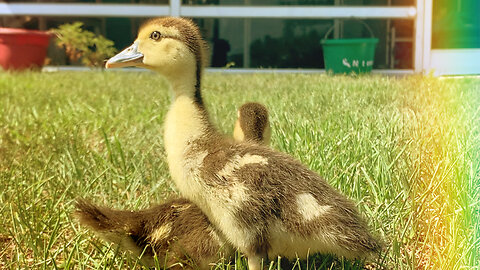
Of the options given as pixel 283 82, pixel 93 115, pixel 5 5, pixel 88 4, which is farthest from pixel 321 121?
pixel 5 5

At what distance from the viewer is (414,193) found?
196 cm

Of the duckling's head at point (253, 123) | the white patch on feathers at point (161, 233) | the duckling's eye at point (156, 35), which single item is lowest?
the white patch on feathers at point (161, 233)

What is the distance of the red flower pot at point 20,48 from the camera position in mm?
9953

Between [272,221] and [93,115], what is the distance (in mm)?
2855

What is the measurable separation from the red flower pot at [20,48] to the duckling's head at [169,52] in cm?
907

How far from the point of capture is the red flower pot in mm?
9953

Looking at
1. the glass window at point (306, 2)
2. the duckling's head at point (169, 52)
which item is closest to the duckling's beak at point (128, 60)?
the duckling's head at point (169, 52)

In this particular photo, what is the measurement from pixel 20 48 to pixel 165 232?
9.41 meters

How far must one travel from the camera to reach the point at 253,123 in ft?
6.21

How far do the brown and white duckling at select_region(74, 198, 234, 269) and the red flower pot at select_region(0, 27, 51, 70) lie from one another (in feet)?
29.7

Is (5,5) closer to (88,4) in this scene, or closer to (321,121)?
(88,4)

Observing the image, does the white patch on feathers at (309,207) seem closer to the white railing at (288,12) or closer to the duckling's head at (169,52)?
the duckling's head at (169,52)

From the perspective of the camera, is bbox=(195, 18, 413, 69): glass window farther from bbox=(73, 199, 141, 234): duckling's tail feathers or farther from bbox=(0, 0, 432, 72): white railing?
bbox=(73, 199, 141, 234): duckling's tail feathers

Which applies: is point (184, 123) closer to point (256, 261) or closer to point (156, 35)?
point (156, 35)
